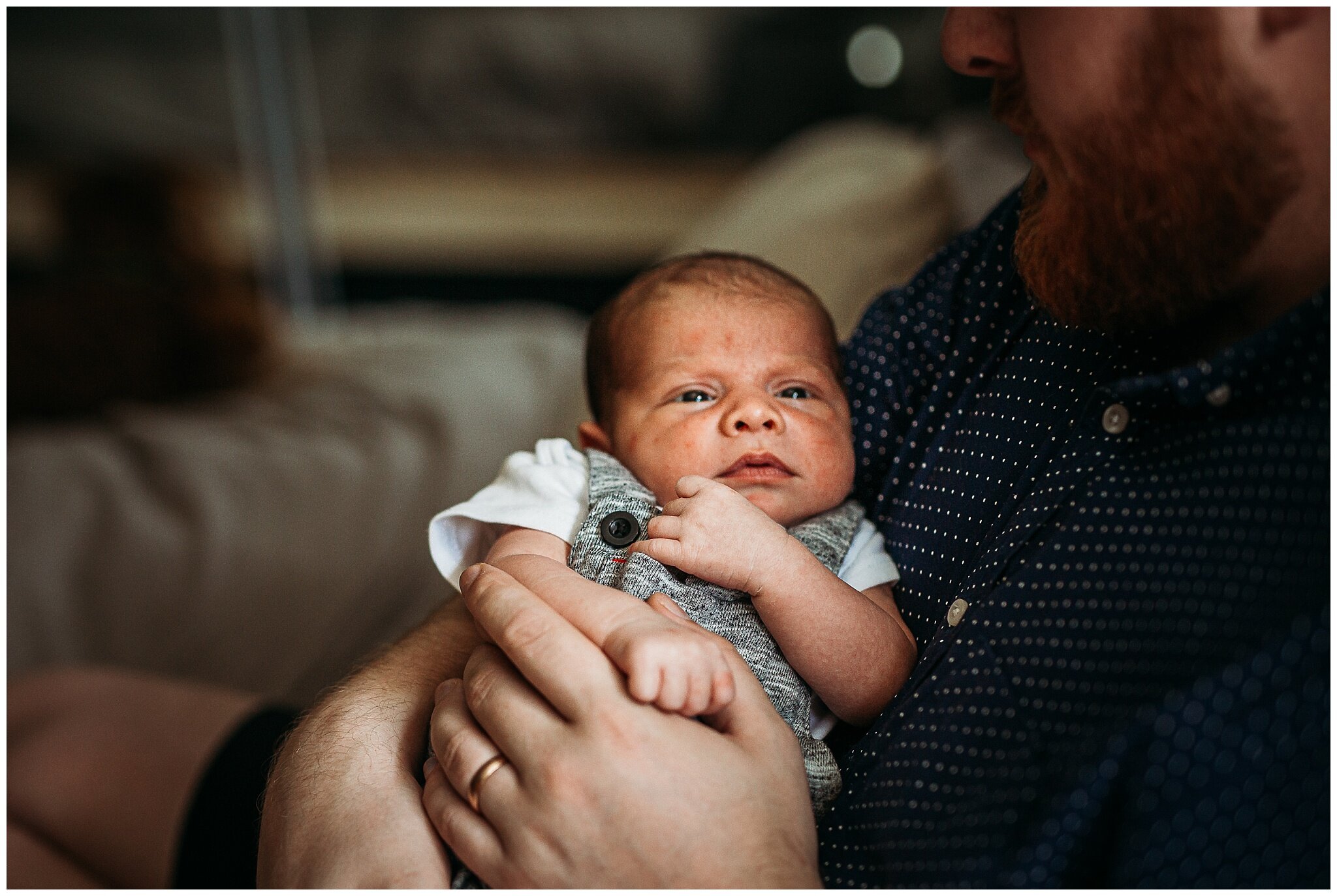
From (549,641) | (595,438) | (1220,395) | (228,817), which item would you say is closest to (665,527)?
(549,641)

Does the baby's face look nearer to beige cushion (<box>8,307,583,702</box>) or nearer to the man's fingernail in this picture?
the man's fingernail

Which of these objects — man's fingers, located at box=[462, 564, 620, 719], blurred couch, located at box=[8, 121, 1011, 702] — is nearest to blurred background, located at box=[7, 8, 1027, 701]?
blurred couch, located at box=[8, 121, 1011, 702]

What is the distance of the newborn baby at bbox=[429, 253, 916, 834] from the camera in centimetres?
73

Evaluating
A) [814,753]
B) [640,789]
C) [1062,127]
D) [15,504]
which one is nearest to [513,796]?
[640,789]

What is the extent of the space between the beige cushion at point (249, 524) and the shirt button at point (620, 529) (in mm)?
669

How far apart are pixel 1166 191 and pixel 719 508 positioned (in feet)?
1.21

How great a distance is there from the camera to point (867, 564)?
2.72ft

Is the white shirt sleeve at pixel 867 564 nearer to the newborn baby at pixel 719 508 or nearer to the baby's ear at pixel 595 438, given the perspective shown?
the newborn baby at pixel 719 508

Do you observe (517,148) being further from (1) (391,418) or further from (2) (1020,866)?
(2) (1020,866)

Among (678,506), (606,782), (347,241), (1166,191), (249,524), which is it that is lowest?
(249,524)

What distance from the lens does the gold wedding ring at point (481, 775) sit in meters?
0.66

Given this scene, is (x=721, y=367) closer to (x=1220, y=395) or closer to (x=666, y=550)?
(x=666, y=550)

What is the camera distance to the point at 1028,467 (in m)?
0.77

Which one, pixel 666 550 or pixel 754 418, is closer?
pixel 666 550
